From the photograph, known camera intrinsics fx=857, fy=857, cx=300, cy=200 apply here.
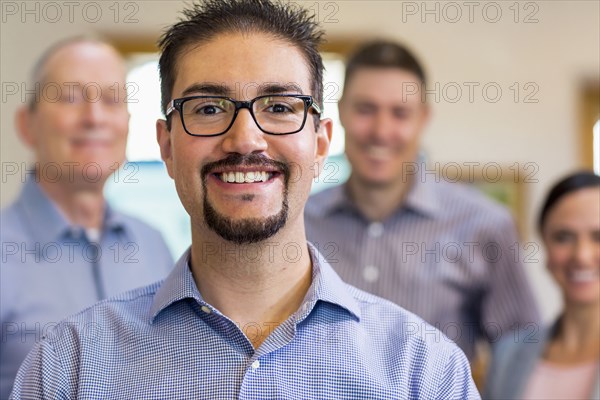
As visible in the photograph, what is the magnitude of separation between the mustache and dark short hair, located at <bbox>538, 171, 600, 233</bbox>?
3.50 feet

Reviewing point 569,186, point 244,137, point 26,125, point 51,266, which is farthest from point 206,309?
point 569,186

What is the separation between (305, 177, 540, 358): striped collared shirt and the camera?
241 centimetres

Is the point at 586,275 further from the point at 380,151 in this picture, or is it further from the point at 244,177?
the point at 244,177

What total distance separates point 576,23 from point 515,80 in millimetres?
400

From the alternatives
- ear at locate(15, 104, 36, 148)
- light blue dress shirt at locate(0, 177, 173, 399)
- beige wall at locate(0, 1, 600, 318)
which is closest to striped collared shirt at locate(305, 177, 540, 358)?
light blue dress shirt at locate(0, 177, 173, 399)

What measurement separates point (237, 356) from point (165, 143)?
40 cm

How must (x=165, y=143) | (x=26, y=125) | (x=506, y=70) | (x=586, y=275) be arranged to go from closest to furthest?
(x=165, y=143) < (x=586, y=275) < (x=26, y=125) < (x=506, y=70)

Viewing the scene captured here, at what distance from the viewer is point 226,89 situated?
4.47 feet

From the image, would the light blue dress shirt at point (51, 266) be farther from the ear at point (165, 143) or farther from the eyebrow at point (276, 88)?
the eyebrow at point (276, 88)

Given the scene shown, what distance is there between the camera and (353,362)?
1.36 m

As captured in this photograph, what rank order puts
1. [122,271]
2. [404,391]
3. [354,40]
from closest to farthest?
[404,391], [122,271], [354,40]

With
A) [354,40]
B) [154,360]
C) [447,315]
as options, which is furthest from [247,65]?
[354,40]

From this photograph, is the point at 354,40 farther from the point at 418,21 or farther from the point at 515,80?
the point at 515,80

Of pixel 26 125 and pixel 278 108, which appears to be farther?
pixel 26 125
